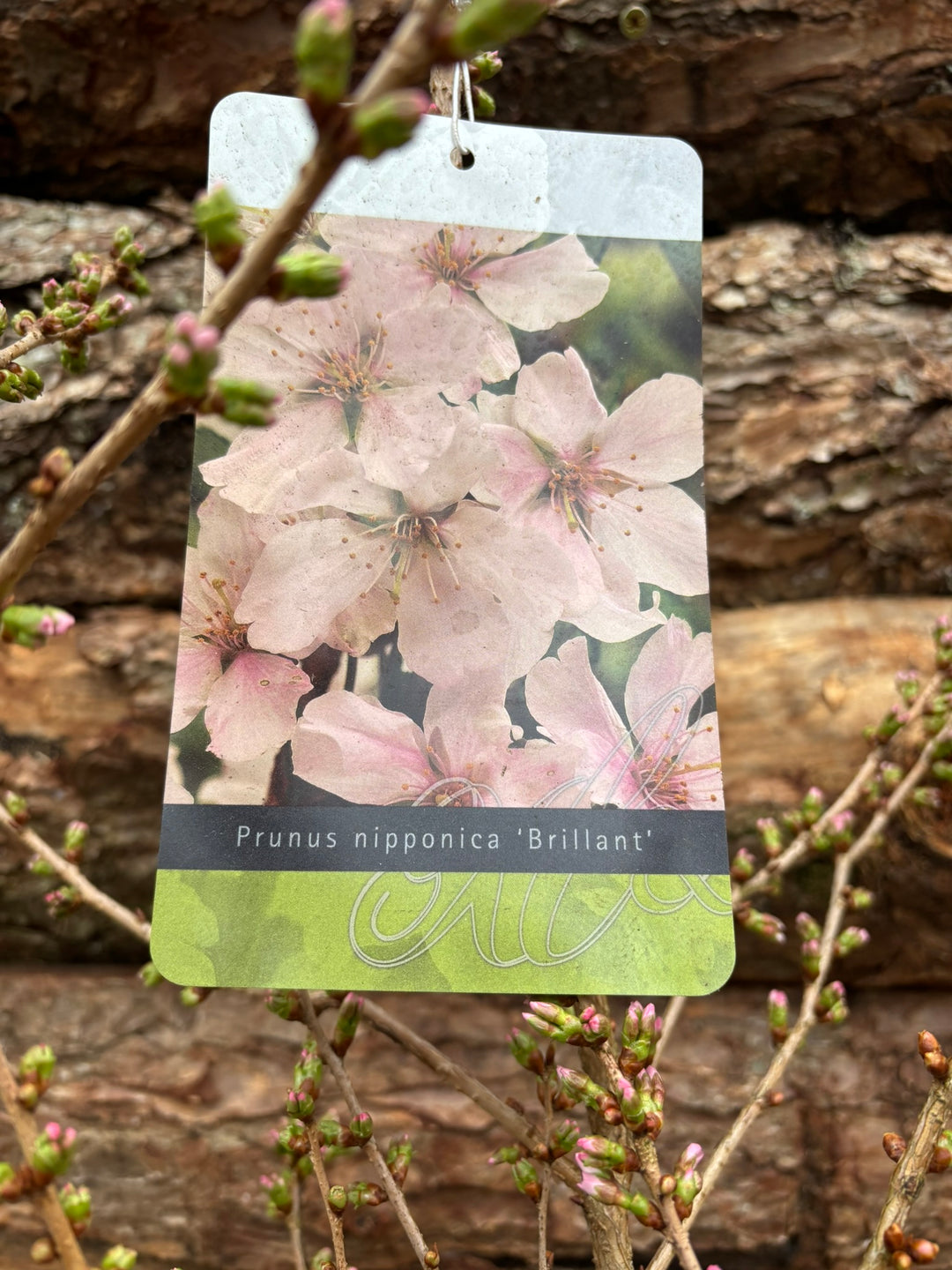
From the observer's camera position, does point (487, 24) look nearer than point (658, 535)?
Yes

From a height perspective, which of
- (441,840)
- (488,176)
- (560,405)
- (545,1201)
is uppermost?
(488,176)

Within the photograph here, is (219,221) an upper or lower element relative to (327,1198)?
upper

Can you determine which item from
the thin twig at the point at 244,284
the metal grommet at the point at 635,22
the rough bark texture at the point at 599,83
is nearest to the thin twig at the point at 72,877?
the thin twig at the point at 244,284

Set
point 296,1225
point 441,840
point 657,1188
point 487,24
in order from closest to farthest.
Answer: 1. point 487,24
2. point 657,1188
3. point 441,840
4. point 296,1225

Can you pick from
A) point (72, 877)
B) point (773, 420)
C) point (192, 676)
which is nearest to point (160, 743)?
point (72, 877)

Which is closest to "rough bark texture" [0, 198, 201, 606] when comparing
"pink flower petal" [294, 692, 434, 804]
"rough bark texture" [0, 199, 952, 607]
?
"rough bark texture" [0, 199, 952, 607]

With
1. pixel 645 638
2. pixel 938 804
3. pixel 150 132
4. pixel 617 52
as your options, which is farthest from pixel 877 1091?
pixel 150 132

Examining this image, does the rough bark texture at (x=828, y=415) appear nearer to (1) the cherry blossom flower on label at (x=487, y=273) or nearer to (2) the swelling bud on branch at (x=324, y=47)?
(1) the cherry blossom flower on label at (x=487, y=273)

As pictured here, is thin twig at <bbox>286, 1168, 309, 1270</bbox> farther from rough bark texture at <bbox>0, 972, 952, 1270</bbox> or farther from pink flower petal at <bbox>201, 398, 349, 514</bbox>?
pink flower petal at <bbox>201, 398, 349, 514</bbox>

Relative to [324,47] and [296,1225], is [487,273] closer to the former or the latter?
[324,47]
